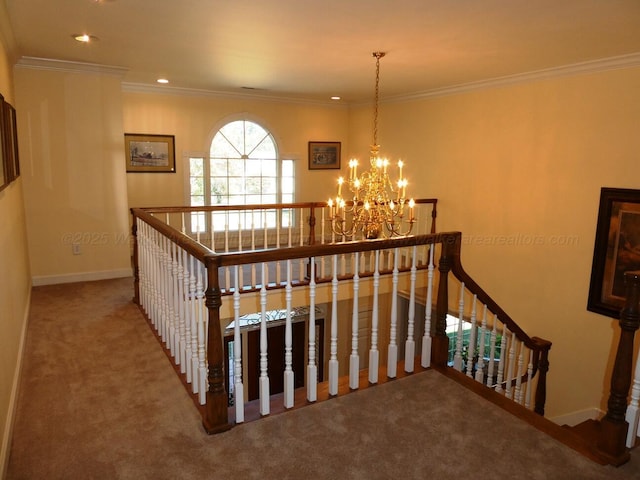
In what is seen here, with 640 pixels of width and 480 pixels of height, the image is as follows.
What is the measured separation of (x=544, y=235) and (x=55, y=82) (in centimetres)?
546

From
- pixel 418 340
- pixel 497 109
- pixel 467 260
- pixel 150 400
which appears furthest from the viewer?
pixel 418 340

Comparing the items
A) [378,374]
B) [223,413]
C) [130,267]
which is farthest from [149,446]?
[130,267]

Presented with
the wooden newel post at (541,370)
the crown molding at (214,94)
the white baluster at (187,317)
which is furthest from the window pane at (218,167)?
the wooden newel post at (541,370)

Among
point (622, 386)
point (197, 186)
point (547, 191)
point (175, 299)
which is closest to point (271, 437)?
point (175, 299)

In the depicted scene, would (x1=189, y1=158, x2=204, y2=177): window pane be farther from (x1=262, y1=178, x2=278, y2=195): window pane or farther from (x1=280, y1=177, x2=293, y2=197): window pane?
(x1=280, y1=177, x2=293, y2=197): window pane

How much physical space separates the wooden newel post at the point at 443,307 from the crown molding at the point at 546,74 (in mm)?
2724

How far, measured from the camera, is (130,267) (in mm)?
5598

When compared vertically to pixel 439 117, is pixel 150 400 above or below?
below

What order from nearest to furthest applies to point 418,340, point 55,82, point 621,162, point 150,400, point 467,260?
point 150,400
point 621,162
point 55,82
point 467,260
point 418,340

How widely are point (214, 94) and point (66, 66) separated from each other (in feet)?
7.06

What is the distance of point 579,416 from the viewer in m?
4.82

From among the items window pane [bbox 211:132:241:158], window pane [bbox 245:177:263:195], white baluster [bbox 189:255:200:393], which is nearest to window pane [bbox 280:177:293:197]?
window pane [bbox 245:177:263:195]

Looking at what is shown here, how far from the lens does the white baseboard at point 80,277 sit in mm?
5133

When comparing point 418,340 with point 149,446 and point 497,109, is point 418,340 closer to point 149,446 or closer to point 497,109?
point 497,109
